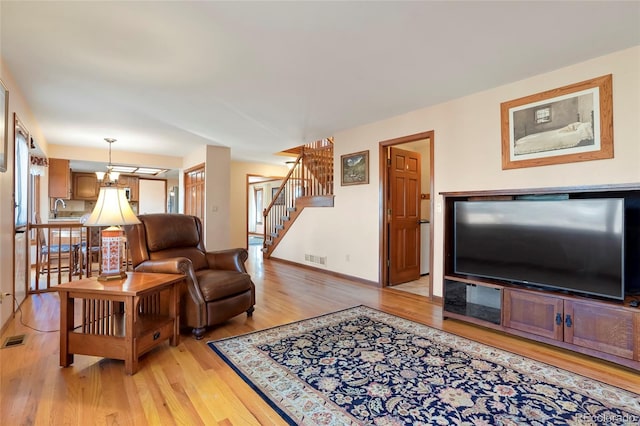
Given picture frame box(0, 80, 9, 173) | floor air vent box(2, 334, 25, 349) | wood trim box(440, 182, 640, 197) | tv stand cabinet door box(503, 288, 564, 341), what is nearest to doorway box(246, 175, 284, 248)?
picture frame box(0, 80, 9, 173)

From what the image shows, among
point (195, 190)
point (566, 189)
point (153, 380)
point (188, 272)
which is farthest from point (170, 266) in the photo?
point (195, 190)

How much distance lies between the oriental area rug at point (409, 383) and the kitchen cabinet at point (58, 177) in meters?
5.78

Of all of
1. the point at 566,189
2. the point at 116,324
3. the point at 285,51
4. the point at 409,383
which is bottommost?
the point at 409,383

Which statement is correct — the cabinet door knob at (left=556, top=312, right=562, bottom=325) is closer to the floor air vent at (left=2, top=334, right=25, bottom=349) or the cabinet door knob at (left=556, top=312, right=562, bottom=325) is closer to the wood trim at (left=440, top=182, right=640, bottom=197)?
the wood trim at (left=440, top=182, right=640, bottom=197)

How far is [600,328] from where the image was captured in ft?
7.17

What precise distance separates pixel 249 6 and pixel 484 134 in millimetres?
2641

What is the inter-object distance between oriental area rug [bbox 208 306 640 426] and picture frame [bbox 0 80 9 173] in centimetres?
234

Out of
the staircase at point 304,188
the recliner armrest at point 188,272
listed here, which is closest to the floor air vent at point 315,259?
the staircase at point 304,188

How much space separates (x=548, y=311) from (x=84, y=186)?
34.3ft

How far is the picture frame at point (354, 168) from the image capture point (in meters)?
4.64

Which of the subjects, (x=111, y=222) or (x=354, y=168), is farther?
(x=354, y=168)

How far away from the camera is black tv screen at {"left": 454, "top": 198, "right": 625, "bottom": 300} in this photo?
7.21ft

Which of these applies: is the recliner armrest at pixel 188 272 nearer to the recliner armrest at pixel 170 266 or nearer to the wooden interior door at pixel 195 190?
the recliner armrest at pixel 170 266

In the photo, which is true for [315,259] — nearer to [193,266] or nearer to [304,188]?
[304,188]
